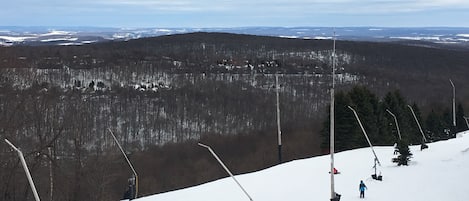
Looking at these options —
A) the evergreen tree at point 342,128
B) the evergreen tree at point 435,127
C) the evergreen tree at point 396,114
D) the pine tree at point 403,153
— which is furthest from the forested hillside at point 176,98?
the evergreen tree at point 342,128

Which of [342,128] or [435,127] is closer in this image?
[342,128]

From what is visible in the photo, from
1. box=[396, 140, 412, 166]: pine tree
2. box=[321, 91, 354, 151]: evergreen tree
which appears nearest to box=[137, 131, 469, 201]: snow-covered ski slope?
box=[396, 140, 412, 166]: pine tree

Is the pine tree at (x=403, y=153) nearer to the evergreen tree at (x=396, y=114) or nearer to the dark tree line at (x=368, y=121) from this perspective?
the dark tree line at (x=368, y=121)

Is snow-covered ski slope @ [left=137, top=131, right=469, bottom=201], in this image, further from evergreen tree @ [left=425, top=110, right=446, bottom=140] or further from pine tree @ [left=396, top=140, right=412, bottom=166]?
evergreen tree @ [left=425, top=110, right=446, bottom=140]

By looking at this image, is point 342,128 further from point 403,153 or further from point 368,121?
point 403,153

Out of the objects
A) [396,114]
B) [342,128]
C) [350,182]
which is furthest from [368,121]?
[350,182]

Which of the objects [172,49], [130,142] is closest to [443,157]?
[130,142]

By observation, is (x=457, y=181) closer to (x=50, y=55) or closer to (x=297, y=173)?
(x=297, y=173)
